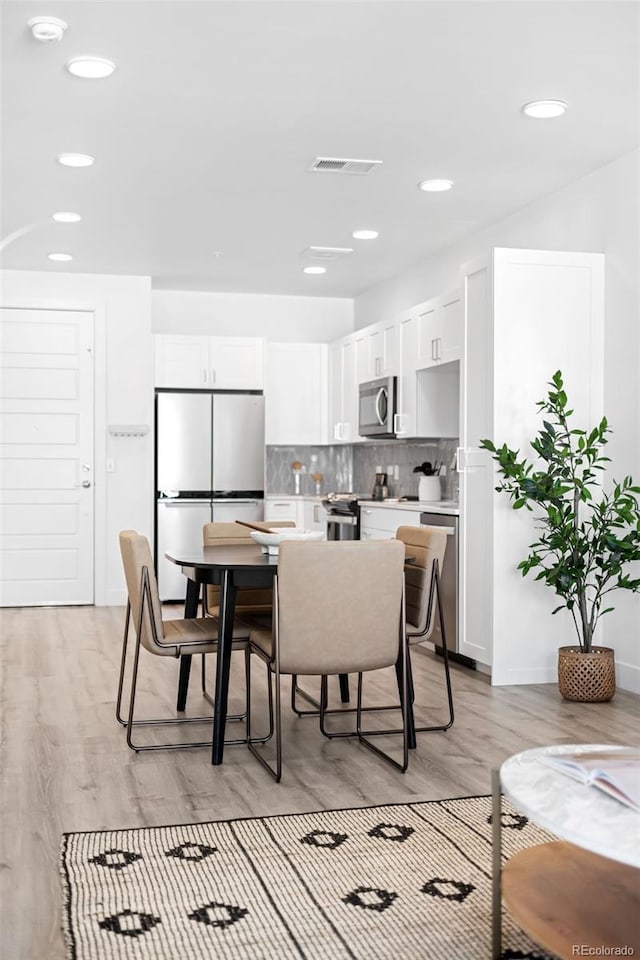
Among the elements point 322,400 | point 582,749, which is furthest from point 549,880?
point 322,400

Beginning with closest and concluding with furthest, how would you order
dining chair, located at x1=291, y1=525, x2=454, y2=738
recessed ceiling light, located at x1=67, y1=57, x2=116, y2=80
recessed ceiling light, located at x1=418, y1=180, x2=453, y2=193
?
recessed ceiling light, located at x1=67, y1=57, x2=116, y2=80 < dining chair, located at x1=291, y1=525, x2=454, y2=738 < recessed ceiling light, located at x1=418, y1=180, x2=453, y2=193

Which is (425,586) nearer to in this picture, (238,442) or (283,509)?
(283,509)

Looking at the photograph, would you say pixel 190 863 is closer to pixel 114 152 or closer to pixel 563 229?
pixel 114 152

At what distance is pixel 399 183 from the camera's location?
556cm

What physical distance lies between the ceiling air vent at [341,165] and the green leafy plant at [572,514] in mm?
1475

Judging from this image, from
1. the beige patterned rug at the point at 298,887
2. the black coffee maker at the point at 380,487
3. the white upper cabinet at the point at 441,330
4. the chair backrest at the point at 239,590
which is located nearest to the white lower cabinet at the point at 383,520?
the black coffee maker at the point at 380,487

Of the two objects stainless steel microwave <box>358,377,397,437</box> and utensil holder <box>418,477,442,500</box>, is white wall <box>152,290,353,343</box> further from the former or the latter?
utensil holder <box>418,477,442,500</box>

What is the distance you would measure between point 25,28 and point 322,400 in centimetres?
552

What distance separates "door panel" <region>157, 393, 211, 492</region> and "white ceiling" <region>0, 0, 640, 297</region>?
167 centimetres

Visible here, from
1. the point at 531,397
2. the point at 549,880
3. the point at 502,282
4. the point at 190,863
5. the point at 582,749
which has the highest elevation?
the point at 502,282

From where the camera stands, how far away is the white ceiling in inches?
141

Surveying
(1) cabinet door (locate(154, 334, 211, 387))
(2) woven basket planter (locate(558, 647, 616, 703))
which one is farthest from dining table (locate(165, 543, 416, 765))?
(1) cabinet door (locate(154, 334, 211, 387))

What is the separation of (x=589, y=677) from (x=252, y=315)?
17.6ft

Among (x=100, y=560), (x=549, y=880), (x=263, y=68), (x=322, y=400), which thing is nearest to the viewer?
(x=549, y=880)
